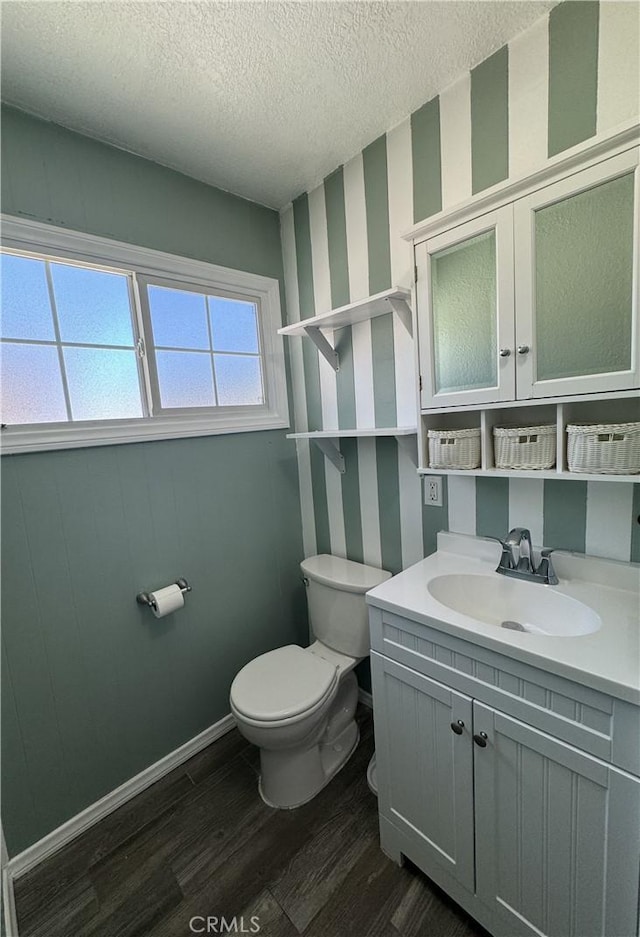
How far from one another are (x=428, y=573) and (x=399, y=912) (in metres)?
0.98

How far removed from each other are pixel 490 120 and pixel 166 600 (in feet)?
6.66

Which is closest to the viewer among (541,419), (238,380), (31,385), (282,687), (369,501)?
(541,419)

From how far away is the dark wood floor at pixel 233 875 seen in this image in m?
1.12

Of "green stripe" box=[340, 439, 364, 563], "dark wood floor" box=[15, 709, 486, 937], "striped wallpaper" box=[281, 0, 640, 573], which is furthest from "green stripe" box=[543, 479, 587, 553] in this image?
"dark wood floor" box=[15, 709, 486, 937]

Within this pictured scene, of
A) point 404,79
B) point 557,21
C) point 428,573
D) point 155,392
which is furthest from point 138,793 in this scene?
point 557,21

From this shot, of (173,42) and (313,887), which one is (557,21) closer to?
(173,42)

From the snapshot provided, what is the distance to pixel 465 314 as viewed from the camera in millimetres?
1205

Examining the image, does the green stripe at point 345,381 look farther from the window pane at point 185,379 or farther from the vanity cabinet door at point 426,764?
the vanity cabinet door at point 426,764

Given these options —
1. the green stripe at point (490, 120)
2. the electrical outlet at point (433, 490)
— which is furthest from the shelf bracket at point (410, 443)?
the green stripe at point (490, 120)

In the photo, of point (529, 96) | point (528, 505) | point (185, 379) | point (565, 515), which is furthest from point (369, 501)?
point (529, 96)

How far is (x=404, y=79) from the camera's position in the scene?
1.24m

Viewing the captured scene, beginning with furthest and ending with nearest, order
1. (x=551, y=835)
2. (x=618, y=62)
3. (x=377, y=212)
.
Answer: (x=377, y=212)
(x=618, y=62)
(x=551, y=835)

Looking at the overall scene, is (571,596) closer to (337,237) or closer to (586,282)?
(586,282)

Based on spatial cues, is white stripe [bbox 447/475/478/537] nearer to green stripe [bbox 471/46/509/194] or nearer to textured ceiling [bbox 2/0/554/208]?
green stripe [bbox 471/46/509/194]
